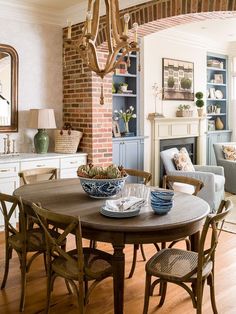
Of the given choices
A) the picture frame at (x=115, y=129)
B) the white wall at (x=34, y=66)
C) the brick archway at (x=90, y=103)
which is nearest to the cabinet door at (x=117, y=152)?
the picture frame at (x=115, y=129)

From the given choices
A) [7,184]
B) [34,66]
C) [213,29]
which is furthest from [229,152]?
[7,184]

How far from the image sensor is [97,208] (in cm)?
267

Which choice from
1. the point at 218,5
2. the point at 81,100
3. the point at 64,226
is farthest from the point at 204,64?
the point at 64,226

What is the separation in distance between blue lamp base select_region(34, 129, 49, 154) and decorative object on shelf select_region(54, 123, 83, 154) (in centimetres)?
18

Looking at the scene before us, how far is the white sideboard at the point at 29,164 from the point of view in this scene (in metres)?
4.50

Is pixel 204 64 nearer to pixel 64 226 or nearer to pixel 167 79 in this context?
pixel 167 79

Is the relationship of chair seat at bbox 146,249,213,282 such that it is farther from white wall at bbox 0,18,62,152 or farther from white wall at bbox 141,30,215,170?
white wall at bbox 141,30,215,170

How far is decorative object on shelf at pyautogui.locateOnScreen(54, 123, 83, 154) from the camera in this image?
17.0 ft

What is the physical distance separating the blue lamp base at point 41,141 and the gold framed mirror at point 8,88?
338 mm

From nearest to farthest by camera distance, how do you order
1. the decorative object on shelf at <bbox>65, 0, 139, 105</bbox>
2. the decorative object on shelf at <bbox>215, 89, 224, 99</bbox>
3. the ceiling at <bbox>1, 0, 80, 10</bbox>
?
the decorative object on shelf at <bbox>65, 0, 139, 105</bbox>, the ceiling at <bbox>1, 0, 80, 10</bbox>, the decorative object on shelf at <bbox>215, 89, 224, 99</bbox>

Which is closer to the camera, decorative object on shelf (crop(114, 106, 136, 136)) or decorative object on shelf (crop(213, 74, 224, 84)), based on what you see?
decorative object on shelf (crop(114, 106, 136, 136))

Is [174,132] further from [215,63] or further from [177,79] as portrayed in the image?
[215,63]

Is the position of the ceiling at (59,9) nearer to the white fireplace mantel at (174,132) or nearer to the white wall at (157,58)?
the white wall at (157,58)

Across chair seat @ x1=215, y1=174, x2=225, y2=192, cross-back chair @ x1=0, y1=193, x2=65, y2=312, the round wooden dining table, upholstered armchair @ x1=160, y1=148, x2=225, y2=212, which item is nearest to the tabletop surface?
the round wooden dining table
